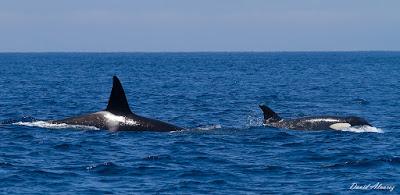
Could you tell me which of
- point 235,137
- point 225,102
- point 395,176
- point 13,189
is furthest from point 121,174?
point 225,102

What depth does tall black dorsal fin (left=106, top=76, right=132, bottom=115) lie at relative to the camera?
89.4 ft

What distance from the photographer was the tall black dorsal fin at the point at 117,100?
2725 centimetres

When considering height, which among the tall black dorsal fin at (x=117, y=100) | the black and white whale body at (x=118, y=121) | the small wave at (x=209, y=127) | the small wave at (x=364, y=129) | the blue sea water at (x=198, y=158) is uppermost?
the tall black dorsal fin at (x=117, y=100)

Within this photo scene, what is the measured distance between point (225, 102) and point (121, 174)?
98.5 feet

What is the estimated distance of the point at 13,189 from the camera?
18.3 metres

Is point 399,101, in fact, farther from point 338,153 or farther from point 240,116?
Answer: point 338,153

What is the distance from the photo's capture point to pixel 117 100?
2792cm

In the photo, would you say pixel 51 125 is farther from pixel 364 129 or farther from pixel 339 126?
pixel 364 129

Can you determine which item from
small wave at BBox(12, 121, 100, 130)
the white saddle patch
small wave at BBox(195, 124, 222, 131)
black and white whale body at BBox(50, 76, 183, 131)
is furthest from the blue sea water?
the white saddle patch

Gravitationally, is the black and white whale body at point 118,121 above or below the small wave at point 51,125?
above

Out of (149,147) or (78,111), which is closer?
(149,147)
